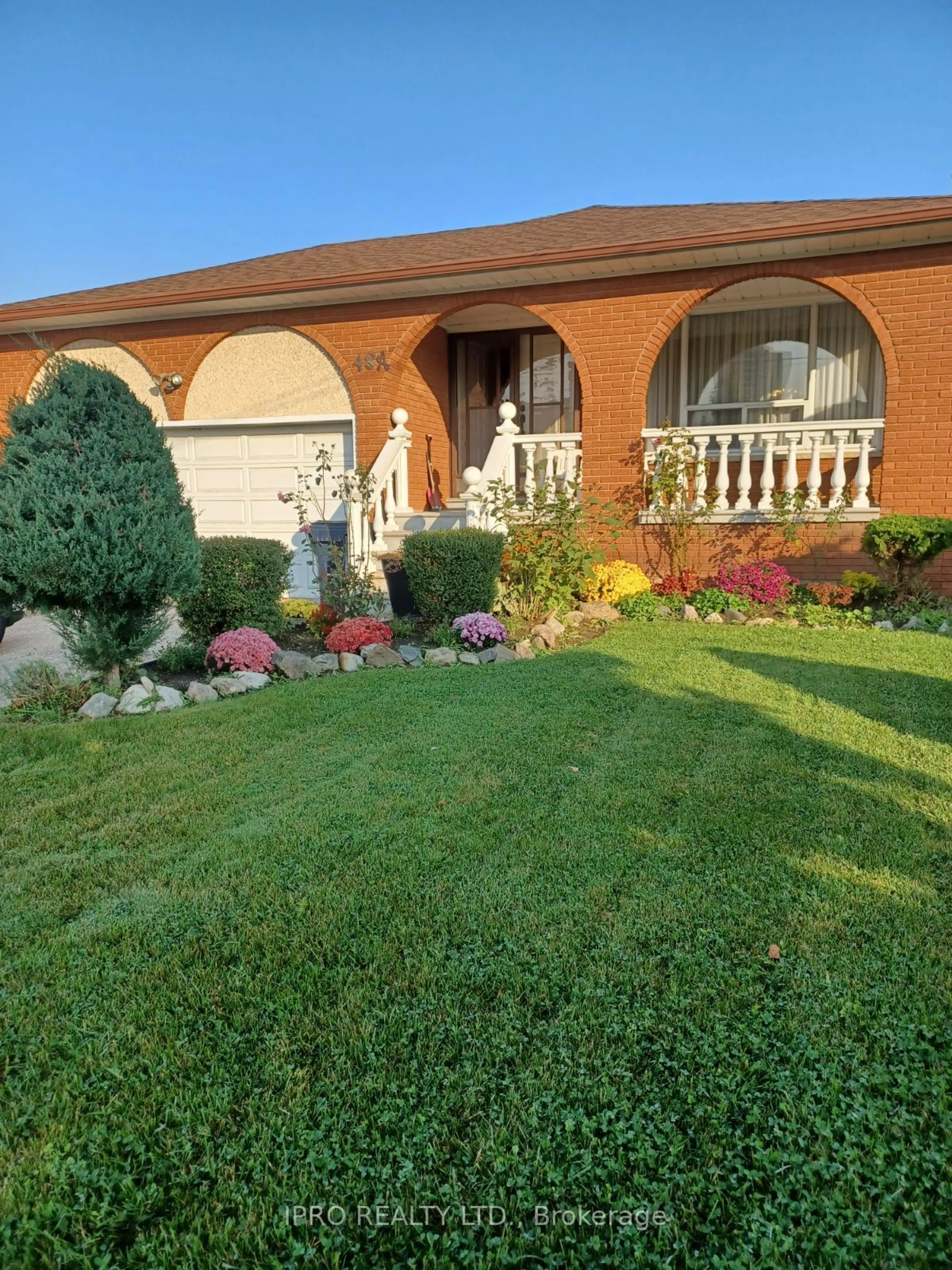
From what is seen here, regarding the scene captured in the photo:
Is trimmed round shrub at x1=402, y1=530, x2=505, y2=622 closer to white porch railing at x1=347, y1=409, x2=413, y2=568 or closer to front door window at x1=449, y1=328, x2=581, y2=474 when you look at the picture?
white porch railing at x1=347, y1=409, x2=413, y2=568

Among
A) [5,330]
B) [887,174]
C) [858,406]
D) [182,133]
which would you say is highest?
[182,133]

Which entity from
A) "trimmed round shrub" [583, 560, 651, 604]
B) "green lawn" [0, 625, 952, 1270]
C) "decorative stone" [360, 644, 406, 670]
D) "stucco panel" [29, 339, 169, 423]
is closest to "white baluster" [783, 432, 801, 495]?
"trimmed round shrub" [583, 560, 651, 604]

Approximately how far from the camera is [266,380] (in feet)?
38.7

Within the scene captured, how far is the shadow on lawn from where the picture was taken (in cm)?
463

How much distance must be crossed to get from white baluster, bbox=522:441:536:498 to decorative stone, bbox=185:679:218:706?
444cm

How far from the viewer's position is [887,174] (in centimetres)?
1370

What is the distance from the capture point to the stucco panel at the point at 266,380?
11.5 m

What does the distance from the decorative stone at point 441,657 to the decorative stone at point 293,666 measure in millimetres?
958

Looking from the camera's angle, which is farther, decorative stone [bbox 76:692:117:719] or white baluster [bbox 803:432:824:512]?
white baluster [bbox 803:432:824:512]

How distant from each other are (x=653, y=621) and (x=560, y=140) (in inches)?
439

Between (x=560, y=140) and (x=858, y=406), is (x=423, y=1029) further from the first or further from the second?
(x=560, y=140)

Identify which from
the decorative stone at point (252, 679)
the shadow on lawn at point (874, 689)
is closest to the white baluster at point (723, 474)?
the shadow on lawn at point (874, 689)

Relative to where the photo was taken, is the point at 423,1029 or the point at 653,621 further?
the point at 653,621

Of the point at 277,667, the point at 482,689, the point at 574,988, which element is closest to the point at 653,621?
the point at 482,689
